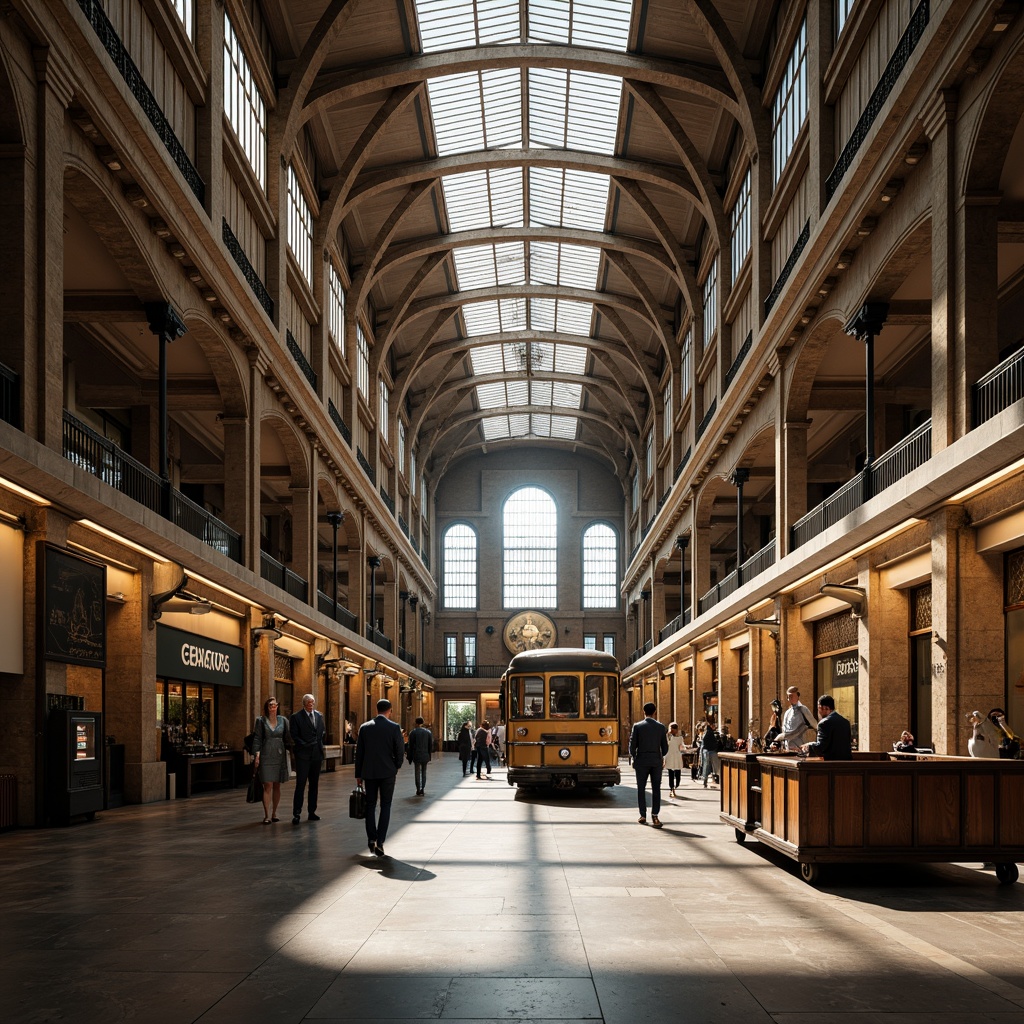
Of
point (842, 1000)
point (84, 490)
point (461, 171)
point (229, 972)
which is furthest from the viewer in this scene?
point (461, 171)

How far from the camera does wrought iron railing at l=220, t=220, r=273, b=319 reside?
19.8 m

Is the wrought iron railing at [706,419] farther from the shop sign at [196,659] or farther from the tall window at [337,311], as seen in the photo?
the shop sign at [196,659]

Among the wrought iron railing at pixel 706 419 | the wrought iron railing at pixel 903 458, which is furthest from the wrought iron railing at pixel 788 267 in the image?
the wrought iron railing at pixel 706 419

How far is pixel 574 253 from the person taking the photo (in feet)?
128

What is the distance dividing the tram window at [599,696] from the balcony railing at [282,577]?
7.23m

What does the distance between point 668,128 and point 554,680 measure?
48.8 feet

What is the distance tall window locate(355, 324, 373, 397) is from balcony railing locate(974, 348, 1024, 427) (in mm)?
24534

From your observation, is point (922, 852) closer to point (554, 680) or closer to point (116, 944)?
point (116, 944)

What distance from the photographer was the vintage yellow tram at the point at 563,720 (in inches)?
752

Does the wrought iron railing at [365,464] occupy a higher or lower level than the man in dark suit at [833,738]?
higher

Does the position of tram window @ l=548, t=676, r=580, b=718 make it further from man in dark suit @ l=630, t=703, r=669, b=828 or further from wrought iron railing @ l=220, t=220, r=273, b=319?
wrought iron railing @ l=220, t=220, r=273, b=319

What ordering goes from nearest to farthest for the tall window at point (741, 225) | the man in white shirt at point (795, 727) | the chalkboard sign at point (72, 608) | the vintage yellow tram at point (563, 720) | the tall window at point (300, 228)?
the man in white shirt at point (795, 727), the chalkboard sign at point (72, 608), the vintage yellow tram at point (563, 720), the tall window at point (300, 228), the tall window at point (741, 225)

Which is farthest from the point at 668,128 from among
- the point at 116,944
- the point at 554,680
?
the point at 116,944

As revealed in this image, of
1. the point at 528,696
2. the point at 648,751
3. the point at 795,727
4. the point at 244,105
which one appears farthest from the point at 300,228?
the point at 795,727
